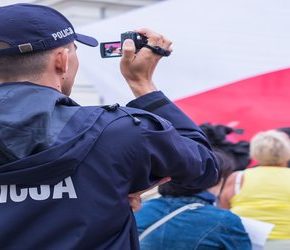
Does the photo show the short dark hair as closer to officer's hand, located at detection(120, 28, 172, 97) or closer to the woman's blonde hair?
officer's hand, located at detection(120, 28, 172, 97)

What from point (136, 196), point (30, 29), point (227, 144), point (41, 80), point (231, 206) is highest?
point (30, 29)

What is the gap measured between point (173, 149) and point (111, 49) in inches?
17.3

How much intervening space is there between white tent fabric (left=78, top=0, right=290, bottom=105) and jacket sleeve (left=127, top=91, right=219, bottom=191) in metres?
1.38

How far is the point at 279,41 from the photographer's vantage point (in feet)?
9.70

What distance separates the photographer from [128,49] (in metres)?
1.67

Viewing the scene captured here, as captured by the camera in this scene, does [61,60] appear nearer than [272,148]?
Yes

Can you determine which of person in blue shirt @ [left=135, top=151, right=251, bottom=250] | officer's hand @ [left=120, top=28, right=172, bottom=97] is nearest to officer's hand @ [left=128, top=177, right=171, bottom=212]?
officer's hand @ [left=120, top=28, right=172, bottom=97]

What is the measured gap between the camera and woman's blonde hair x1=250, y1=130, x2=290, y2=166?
3414mm

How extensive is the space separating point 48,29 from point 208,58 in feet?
6.00

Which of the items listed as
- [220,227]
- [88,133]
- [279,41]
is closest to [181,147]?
[88,133]

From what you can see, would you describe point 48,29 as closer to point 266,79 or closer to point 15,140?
point 15,140

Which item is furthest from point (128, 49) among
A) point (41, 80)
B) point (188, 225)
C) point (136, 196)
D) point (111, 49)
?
point (188, 225)

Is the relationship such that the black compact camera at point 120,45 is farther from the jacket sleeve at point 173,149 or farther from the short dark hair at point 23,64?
the short dark hair at point 23,64

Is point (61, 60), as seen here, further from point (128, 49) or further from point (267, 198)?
point (267, 198)
